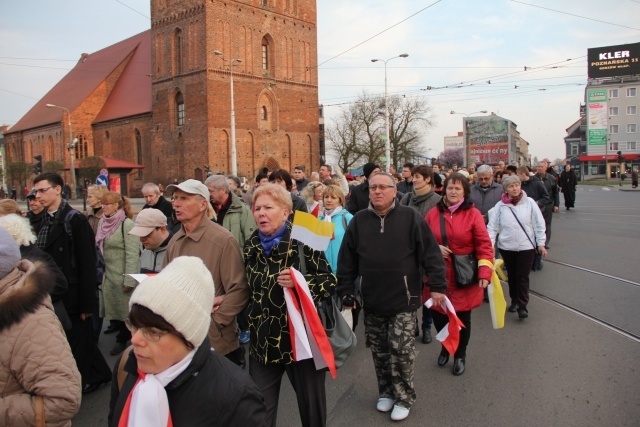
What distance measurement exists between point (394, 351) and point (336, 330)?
82 cm

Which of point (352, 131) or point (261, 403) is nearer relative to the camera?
point (261, 403)

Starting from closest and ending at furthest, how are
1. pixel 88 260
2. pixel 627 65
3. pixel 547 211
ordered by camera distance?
1. pixel 88 260
2. pixel 547 211
3. pixel 627 65

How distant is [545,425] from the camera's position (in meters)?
4.01

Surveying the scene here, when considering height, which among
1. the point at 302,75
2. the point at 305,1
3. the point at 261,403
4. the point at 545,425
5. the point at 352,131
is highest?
the point at 305,1

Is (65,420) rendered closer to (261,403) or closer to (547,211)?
(261,403)

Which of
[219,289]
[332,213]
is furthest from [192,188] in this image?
[332,213]

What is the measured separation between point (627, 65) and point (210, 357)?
2556 inches

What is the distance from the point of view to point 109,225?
6.43 metres

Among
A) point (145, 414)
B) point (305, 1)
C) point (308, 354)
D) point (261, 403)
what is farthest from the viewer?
point (305, 1)

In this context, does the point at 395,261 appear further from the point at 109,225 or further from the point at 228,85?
the point at 228,85

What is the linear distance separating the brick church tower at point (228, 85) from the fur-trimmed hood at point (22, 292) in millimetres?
41748

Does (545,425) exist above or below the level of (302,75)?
below

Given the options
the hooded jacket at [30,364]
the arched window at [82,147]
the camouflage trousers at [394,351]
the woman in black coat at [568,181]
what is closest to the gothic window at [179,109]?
the arched window at [82,147]

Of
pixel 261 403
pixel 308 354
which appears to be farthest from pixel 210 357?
pixel 308 354
